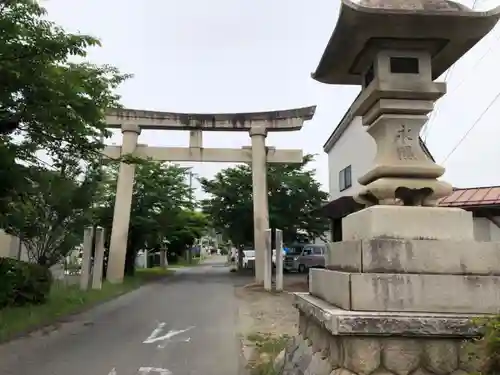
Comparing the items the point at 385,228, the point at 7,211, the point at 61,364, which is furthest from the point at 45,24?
the point at 385,228

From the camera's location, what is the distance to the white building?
429 inches

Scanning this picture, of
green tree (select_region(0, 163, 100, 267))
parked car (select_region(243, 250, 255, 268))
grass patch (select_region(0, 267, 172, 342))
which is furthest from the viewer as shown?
parked car (select_region(243, 250, 255, 268))

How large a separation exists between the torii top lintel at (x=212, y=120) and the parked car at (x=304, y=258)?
11.1 meters

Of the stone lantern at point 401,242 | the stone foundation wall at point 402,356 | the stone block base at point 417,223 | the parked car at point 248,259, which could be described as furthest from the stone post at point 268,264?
the parked car at point 248,259

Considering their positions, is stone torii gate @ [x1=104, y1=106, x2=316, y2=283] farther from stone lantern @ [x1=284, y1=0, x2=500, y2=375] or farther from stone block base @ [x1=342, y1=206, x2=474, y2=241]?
stone block base @ [x1=342, y1=206, x2=474, y2=241]

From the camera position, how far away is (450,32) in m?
4.23

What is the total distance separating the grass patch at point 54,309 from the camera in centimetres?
931

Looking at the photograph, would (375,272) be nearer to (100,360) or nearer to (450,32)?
(450,32)

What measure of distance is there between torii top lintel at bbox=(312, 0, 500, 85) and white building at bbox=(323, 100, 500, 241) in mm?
2926

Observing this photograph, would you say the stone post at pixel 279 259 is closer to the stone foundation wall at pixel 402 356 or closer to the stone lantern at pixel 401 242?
the stone lantern at pixel 401 242

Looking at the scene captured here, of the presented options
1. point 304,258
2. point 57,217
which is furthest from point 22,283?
point 304,258

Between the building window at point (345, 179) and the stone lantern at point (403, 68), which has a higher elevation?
the building window at point (345, 179)

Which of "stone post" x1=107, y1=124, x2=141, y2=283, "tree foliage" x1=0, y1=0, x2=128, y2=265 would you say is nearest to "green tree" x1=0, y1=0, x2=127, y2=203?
"tree foliage" x1=0, y1=0, x2=128, y2=265

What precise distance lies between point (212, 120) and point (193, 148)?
135 cm
